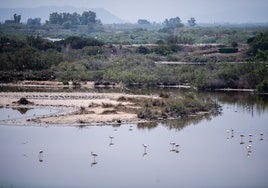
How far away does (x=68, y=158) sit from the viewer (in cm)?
3569

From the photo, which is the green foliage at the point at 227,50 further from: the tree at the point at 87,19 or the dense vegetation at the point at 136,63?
the tree at the point at 87,19

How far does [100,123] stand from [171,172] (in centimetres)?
1251

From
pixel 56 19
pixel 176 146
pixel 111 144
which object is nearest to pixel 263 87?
pixel 176 146

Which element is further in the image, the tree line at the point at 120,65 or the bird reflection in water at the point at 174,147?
the tree line at the point at 120,65

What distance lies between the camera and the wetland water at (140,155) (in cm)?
3191

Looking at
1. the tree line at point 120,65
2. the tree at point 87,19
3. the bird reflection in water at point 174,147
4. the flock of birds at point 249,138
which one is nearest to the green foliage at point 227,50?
the tree line at point 120,65

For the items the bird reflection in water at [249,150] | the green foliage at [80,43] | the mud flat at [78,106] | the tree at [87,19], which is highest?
the tree at [87,19]

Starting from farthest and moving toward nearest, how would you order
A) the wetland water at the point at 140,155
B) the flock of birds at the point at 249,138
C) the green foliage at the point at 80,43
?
the green foliage at the point at 80,43 < the flock of birds at the point at 249,138 < the wetland water at the point at 140,155

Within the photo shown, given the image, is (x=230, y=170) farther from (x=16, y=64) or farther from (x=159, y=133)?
(x=16, y=64)

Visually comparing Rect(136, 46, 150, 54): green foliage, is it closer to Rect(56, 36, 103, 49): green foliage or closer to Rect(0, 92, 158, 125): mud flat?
Rect(56, 36, 103, 49): green foliage

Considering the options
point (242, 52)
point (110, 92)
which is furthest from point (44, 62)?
point (242, 52)

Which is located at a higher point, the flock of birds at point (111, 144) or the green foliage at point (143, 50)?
the green foliage at point (143, 50)

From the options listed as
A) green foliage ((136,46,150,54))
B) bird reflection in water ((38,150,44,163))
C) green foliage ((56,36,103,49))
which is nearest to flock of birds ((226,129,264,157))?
bird reflection in water ((38,150,44,163))

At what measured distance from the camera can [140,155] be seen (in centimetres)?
3678
